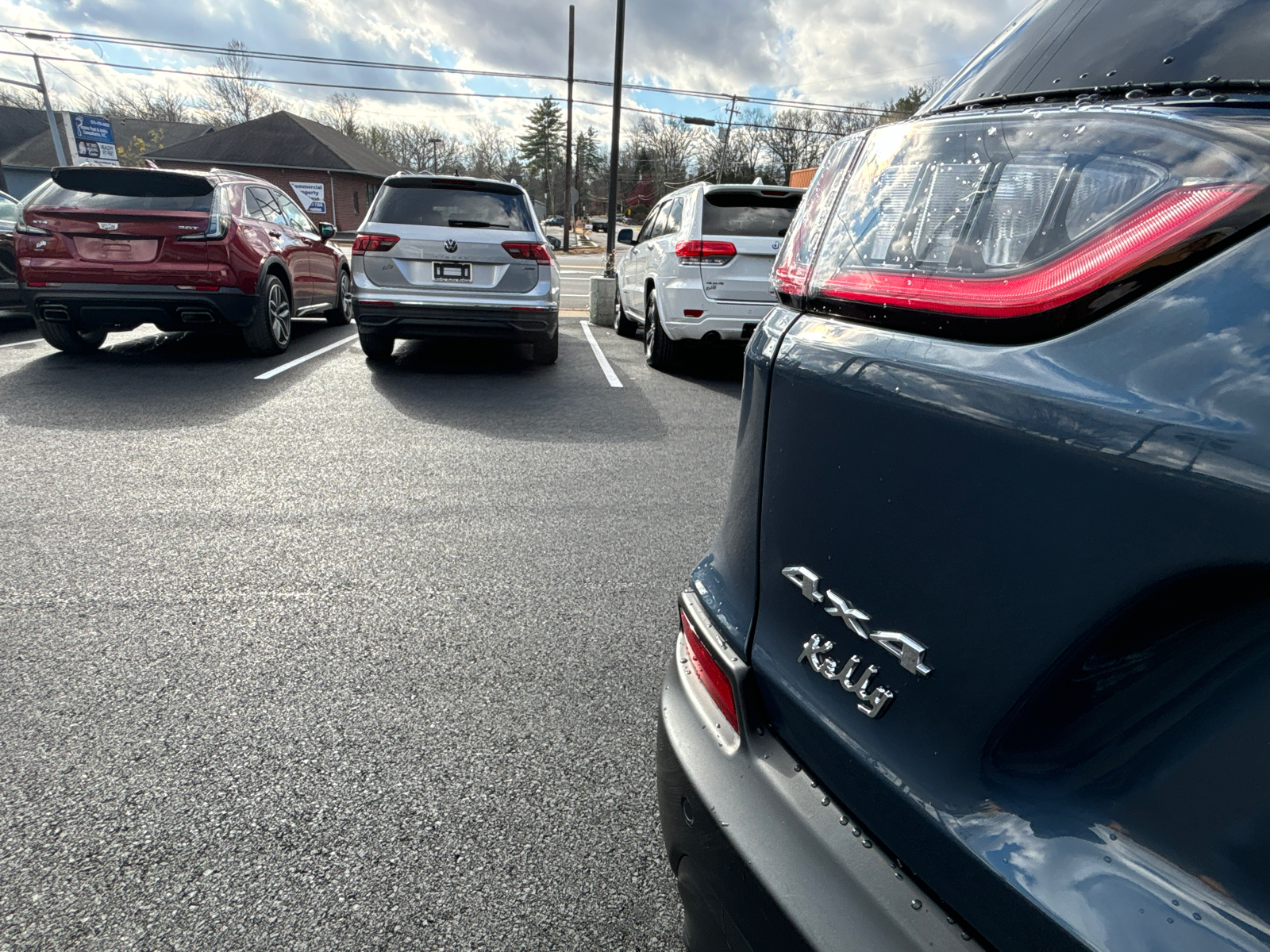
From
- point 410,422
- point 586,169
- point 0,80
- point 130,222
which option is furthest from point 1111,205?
point 586,169

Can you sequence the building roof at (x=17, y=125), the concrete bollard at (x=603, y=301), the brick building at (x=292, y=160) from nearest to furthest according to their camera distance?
the concrete bollard at (x=603, y=301)
the brick building at (x=292, y=160)
the building roof at (x=17, y=125)

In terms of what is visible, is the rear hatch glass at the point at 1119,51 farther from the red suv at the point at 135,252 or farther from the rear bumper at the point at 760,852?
the red suv at the point at 135,252

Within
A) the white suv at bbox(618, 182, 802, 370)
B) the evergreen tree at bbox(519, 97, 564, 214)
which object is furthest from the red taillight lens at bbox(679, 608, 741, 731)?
the evergreen tree at bbox(519, 97, 564, 214)

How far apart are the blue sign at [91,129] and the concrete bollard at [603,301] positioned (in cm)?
3469

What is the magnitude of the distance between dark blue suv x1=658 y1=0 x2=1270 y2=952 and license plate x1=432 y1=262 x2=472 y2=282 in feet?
19.6

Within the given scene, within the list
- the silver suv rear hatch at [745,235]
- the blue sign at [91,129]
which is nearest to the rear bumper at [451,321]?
the silver suv rear hatch at [745,235]

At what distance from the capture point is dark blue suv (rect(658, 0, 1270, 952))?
2.18 ft

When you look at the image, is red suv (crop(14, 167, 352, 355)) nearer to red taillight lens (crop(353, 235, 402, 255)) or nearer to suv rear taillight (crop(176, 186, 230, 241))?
suv rear taillight (crop(176, 186, 230, 241))

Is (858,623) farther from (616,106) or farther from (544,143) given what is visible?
(544,143)

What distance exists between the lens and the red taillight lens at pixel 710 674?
122 centimetres

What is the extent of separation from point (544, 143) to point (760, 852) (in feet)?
305

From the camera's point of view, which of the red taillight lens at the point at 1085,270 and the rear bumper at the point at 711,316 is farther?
the rear bumper at the point at 711,316

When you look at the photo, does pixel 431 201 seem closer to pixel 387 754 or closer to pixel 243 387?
pixel 243 387

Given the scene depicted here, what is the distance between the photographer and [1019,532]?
0.80 meters
